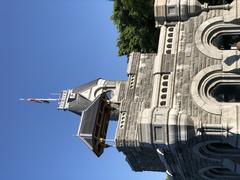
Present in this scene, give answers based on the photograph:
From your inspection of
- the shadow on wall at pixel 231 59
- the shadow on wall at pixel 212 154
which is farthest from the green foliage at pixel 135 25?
the shadow on wall at pixel 212 154

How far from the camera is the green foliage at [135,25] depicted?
31125 mm

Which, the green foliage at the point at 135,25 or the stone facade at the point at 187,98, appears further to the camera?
the green foliage at the point at 135,25

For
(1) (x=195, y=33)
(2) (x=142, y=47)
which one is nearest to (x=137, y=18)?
(2) (x=142, y=47)

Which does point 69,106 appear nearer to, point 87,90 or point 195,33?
point 87,90

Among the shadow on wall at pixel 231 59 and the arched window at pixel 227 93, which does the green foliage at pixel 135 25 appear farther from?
the shadow on wall at pixel 231 59

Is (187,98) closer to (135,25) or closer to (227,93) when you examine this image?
Answer: (227,93)

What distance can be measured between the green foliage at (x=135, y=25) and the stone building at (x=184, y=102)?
35.6 feet

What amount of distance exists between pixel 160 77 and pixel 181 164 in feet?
13.4

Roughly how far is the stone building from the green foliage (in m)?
10.9

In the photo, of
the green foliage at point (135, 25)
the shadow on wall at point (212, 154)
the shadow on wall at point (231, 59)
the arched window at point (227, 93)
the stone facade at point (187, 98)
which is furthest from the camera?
the green foliage at point (135, 25)

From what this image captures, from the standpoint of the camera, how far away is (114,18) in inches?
1391

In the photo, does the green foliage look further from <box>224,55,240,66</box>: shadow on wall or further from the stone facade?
<box>224,55,240,66</box>: shadow on wall

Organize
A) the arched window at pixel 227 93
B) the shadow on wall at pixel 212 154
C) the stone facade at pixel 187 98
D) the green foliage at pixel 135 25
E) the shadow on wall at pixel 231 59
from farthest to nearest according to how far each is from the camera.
Answer: 1. the green foliage at pixel 135 25
2. the arched window at pixel 227 93
3. the shadow on wall at pixel 231 59
4. the stone facade at pixel 187 98
5. the shadow on wall at pixel 212 154

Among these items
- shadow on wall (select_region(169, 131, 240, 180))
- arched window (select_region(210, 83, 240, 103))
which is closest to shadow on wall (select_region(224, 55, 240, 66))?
arched window (select_region(210, 83, 240, 103))
